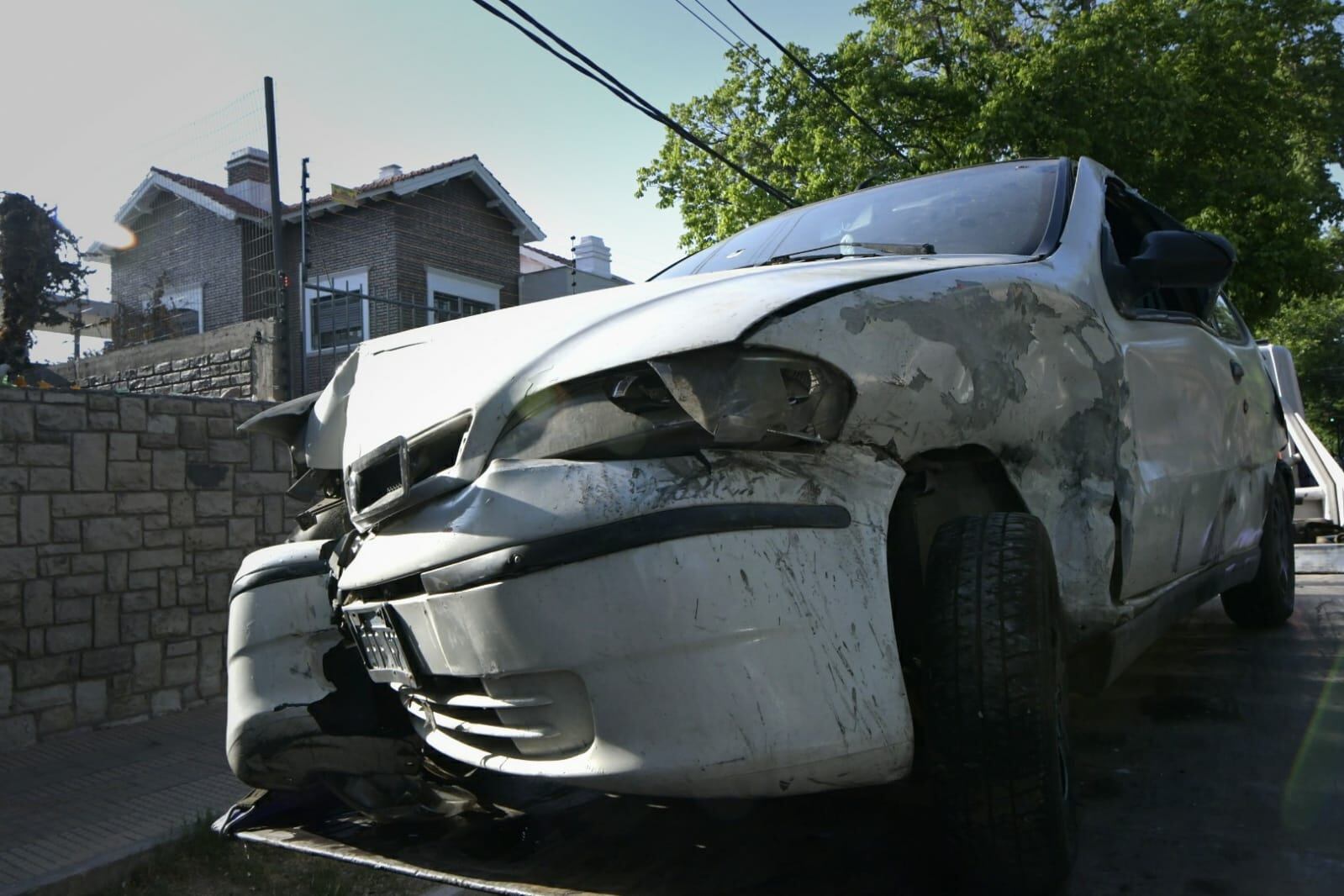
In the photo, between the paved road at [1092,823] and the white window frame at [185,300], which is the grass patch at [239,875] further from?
the white window frame at [185,300]

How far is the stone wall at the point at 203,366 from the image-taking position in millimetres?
9555

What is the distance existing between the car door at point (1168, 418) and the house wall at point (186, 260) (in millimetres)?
15045

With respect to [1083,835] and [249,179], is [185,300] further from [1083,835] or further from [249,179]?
[1083,835]

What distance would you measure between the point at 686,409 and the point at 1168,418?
1.84 m

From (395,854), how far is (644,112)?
25.4 feet

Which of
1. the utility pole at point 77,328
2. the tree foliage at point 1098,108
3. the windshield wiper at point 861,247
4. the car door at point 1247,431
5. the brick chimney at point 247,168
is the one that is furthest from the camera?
the brick chimney at point 247,168

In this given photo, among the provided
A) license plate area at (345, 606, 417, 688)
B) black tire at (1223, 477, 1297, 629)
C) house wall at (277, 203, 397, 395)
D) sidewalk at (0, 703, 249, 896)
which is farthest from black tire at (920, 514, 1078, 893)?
house wall at (277, 203, 397, 395)

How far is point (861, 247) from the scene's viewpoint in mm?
2898

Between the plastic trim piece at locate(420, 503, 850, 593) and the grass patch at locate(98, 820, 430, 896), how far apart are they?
2.01m

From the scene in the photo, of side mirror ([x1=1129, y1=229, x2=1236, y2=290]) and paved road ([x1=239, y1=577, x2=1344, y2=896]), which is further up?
side mirror ([x1=1129, y1=229, x2=1236, y2=290])

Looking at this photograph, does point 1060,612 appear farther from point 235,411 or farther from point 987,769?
point 235,411

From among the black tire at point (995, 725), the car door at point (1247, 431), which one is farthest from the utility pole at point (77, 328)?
the black tire at point (995, 725)

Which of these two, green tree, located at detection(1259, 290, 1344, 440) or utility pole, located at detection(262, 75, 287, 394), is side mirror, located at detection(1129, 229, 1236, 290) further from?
green tree, located at detection(1259, 290, 1344, 440)

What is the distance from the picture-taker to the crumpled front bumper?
1701mm
